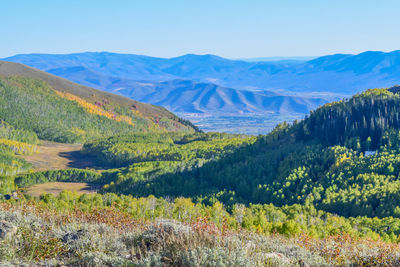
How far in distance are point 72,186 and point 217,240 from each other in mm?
181747

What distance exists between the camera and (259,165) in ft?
581

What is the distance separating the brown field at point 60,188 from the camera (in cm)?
16900

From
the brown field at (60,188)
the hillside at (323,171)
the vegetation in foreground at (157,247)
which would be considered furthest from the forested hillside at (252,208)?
the brown field at (60,188)

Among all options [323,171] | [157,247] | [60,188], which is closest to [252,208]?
[323,171]

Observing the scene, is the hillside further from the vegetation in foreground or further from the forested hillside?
the vegetation in foreground

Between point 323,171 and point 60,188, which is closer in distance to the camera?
point 323,171

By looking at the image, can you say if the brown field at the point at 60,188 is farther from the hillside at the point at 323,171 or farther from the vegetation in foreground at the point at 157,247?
the vegetation in foreground at the point at 157,247

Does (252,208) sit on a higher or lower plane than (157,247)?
lower

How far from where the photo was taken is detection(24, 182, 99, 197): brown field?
554ft

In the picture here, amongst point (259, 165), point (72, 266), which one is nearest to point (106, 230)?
point (72, 266)

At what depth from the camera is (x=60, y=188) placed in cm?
18062

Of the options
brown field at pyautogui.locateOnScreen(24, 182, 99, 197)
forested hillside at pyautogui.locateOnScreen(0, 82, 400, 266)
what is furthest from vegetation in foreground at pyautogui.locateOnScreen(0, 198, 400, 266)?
brown field at pyautogui.locateOnScreen(24, 182, 99, 197)

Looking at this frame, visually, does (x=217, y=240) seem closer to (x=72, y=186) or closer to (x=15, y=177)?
(x=72, y=186)

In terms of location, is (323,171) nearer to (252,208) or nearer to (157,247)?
(252,208)
